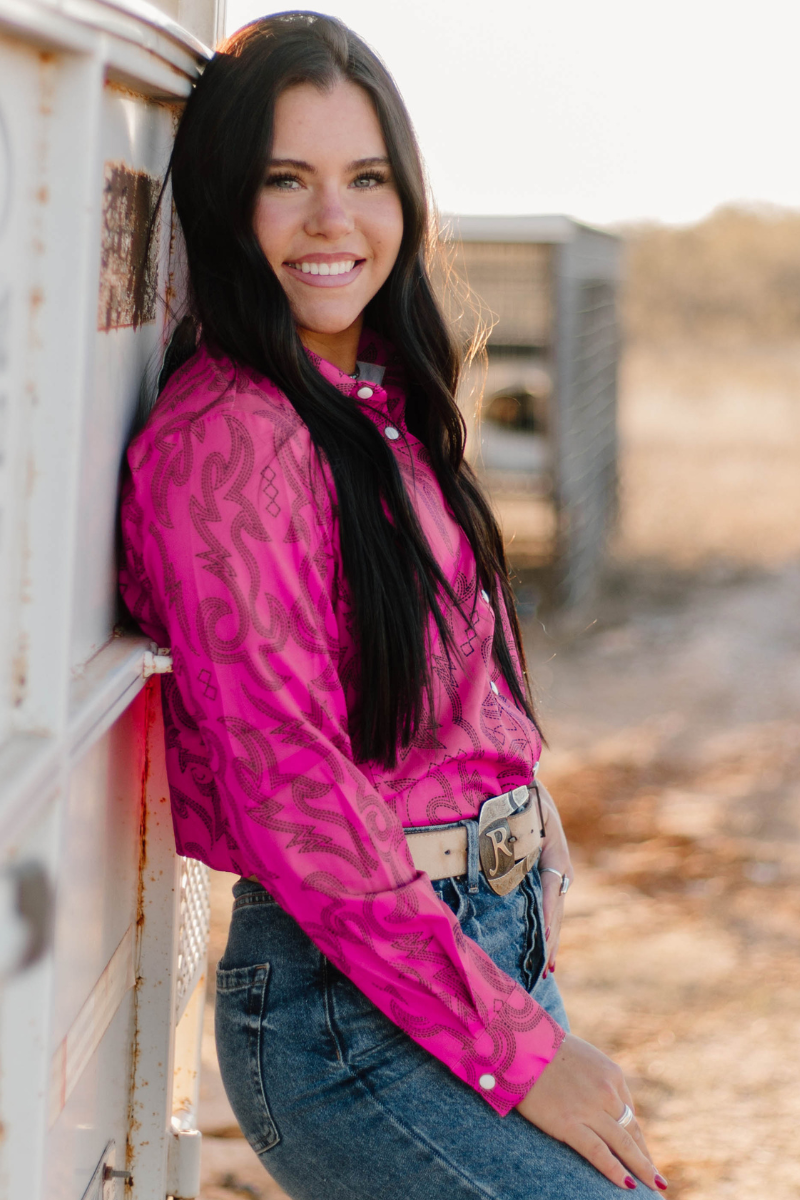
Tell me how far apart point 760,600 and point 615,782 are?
3.21 m

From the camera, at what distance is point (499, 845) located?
1.68 meters

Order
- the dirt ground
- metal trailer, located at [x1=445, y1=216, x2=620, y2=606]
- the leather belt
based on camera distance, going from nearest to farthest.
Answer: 1. the leather belt
2. the dirt ground
3. metal trailer, located at [x1=445, y1=216, x2=620, y2=606]

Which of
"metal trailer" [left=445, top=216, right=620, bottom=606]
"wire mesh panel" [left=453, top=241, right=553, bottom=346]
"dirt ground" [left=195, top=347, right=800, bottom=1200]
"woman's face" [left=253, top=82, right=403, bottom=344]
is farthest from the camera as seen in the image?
"wire mesh panel" [left=453, top=241, right=553, bottom=346]

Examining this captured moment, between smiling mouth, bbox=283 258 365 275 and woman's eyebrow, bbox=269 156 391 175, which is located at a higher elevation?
woman's eyebrow, bbox=269 156 391 175

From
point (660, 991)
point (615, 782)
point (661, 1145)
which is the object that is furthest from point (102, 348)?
point (615, 782)

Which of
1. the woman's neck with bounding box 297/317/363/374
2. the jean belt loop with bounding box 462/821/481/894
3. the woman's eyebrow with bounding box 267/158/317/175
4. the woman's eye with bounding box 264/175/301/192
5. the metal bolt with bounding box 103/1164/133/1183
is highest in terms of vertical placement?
the woman's eyebrow with bounding box 267/158/317/175

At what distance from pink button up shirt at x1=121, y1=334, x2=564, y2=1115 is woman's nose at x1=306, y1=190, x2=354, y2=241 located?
0.94 ft

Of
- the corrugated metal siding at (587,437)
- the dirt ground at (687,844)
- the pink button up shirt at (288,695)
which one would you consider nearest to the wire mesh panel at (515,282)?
the corrugated metal siding at (587,437)

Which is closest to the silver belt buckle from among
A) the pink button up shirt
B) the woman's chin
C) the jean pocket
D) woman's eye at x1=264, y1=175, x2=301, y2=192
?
the pink button up shirt

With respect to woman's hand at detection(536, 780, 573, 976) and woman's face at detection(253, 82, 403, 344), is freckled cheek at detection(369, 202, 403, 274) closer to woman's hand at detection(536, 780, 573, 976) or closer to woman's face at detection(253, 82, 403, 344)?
woman's face at detection(253, 82, 403, 344)

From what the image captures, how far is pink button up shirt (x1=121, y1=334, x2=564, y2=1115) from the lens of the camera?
1.39m

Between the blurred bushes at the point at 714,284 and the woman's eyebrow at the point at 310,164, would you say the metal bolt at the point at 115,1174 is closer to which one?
the woman's eyebrow at the point at 310,164

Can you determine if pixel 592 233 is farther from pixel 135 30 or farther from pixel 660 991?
pixel 135 30

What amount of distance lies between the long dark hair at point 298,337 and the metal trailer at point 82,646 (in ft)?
0.18
